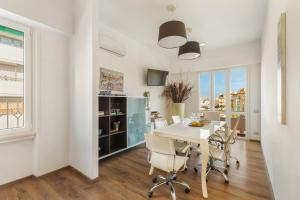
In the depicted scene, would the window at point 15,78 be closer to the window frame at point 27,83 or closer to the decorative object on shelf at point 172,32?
the window frame at point 27,83

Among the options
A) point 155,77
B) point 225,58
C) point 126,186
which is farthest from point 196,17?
point 126,186

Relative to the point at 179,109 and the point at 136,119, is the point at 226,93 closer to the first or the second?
the point at 179,109

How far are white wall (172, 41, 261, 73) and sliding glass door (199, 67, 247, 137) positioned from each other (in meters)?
0.25

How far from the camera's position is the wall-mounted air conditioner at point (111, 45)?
11.1 feet

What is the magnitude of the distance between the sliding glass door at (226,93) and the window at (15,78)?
5.03 metres

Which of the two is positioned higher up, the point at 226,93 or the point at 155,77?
the point at 155,77

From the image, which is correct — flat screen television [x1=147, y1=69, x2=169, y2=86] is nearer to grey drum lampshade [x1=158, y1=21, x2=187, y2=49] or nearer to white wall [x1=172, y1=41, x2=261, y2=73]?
white wall [x1=172, y1=41, x2=261, y2=73]

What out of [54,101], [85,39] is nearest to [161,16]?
[85,39]

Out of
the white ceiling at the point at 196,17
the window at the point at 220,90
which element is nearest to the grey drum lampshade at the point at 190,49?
the white ceiling at the point at 196,17

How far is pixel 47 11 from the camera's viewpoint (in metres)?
2.30

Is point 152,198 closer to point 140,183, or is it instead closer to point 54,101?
point 140,183

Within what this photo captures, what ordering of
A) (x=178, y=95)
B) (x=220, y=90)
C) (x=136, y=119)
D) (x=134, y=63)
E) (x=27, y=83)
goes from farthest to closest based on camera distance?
(x=178, y=95) → (x=220, y=90) → (x=134, y=63) → (x=136, y=119) → (x=27, y=83)

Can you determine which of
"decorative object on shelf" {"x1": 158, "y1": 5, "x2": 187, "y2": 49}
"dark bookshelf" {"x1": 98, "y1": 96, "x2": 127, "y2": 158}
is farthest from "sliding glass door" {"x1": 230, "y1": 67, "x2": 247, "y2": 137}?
"dark bookshelf" {"x1": 98, "y1": 96, "x2": 127, "y2": 158}

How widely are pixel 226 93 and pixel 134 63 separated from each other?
10.8ft
